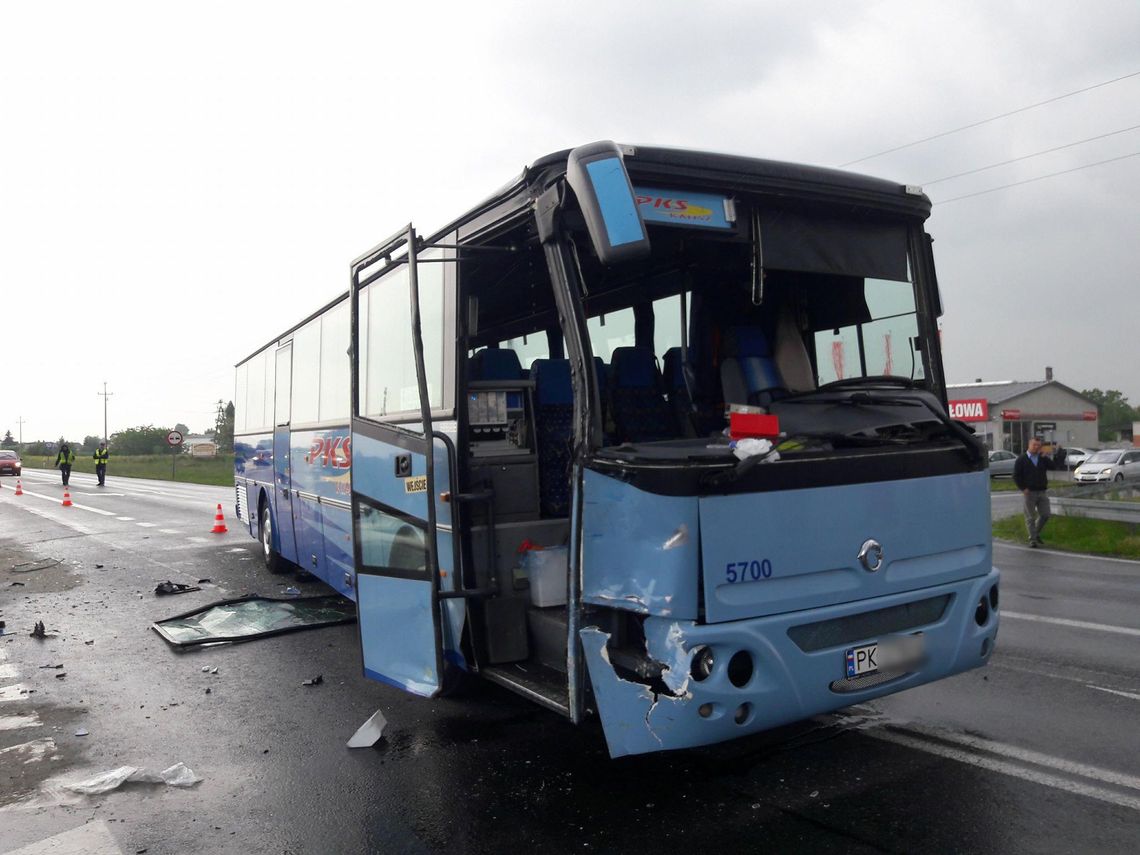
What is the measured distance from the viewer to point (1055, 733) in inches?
204

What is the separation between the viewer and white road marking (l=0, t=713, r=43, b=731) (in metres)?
5.95

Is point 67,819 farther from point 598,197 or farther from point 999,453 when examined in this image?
point 999,453

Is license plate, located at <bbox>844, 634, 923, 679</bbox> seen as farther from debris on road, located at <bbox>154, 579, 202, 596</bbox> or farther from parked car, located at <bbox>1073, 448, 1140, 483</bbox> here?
parked car, located at <bbox>1073, 448, 1140, 483</bbox>

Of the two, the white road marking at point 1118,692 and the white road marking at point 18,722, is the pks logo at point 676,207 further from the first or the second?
the white road marking at point 18,722

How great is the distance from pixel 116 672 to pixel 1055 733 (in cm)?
684

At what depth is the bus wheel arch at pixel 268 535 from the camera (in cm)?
1179

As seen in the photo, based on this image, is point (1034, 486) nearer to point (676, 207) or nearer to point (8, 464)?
point (676, 207)

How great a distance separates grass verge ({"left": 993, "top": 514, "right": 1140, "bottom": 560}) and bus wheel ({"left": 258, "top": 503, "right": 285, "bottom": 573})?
479 inches

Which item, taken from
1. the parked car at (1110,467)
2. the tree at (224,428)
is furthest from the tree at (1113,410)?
the tree at (224,428)

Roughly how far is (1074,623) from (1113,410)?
462 feet

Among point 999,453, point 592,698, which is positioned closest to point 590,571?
point 592,698

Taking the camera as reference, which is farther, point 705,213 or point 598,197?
point 705,213

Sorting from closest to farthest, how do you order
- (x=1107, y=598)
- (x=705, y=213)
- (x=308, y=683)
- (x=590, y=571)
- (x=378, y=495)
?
(x=590, y=571) → (x=705, y=213) → (x=378, y=495) → (x=308, y=683) → (x=1107, y=598)

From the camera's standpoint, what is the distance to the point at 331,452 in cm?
871
